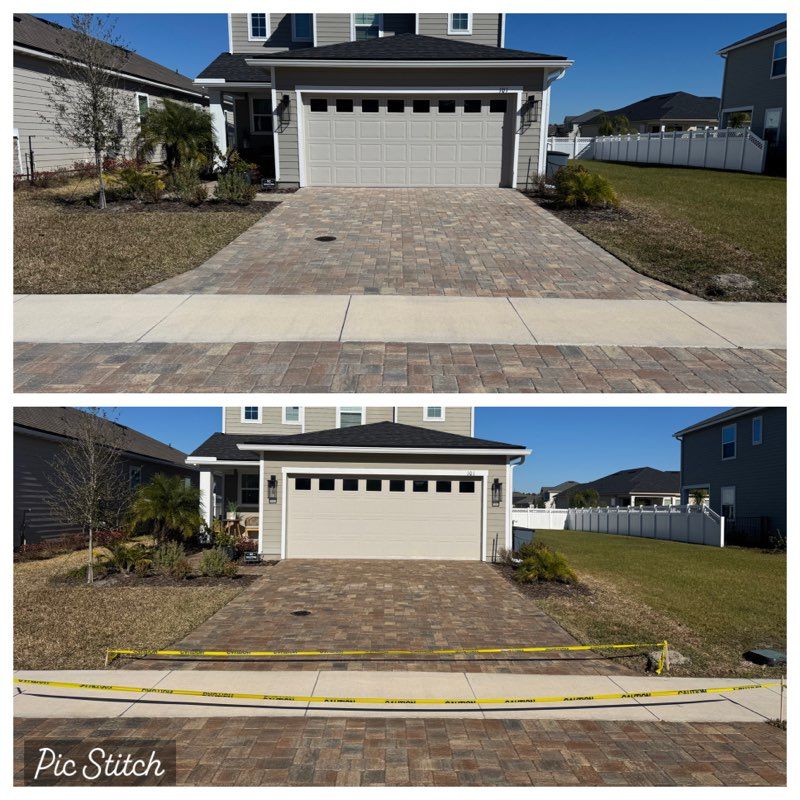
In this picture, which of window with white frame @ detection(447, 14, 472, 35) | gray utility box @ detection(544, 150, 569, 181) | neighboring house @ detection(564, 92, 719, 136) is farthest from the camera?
neighboring house @ detection(564, 92, 719, 136)

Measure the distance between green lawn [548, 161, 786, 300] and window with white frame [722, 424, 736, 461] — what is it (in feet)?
27.7

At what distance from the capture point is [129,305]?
35.4 ft

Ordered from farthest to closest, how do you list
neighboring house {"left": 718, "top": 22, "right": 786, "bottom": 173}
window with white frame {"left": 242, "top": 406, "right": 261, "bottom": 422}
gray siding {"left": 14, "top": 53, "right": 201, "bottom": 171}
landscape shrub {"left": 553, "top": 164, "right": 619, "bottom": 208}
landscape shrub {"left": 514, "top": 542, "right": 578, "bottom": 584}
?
neighboring house {"left": 718, "top": 22, "right": 786, "bottom": 173}, gray siding {"left": 14, "top": 53, "right": 201, "bottom": 171}, window with white frame {"left": 242, "top": 406, "right": 261, "bottom": 422}, landscape shrub {"left": 553, "top": 164, "right": 619, "bottom": 208}, landscape shrub {"left": 514, "top": 542, "right": 578, "bottom": 584}

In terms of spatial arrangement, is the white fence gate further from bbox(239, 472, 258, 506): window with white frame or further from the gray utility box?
bbox(239, 472, 258, 506): window with white frame

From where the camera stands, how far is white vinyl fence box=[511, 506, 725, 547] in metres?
20.9

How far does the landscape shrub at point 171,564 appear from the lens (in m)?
12.9

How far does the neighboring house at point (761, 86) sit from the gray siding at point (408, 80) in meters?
11.7

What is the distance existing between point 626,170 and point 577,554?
52.1 feet

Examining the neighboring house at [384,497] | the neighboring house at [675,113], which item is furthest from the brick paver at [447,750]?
the neighboring house at [675,113]

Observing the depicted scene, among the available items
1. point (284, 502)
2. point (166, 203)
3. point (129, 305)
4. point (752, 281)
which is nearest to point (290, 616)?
point (129, 305)

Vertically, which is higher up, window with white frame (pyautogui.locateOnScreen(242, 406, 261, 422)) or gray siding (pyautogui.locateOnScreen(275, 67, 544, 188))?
gray siding (pyautogui.locateOnScreen(275, 67, 544, 188))

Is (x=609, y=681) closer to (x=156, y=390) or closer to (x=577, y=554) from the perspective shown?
(x=156, y=390)

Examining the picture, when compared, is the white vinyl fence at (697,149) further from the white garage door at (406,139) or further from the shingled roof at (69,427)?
the shingled roof at (69,427)

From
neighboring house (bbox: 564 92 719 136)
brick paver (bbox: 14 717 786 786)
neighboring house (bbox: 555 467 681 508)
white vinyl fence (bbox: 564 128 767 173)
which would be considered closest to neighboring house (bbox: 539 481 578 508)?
neighboring house (bbox: 555 467 681 508)
